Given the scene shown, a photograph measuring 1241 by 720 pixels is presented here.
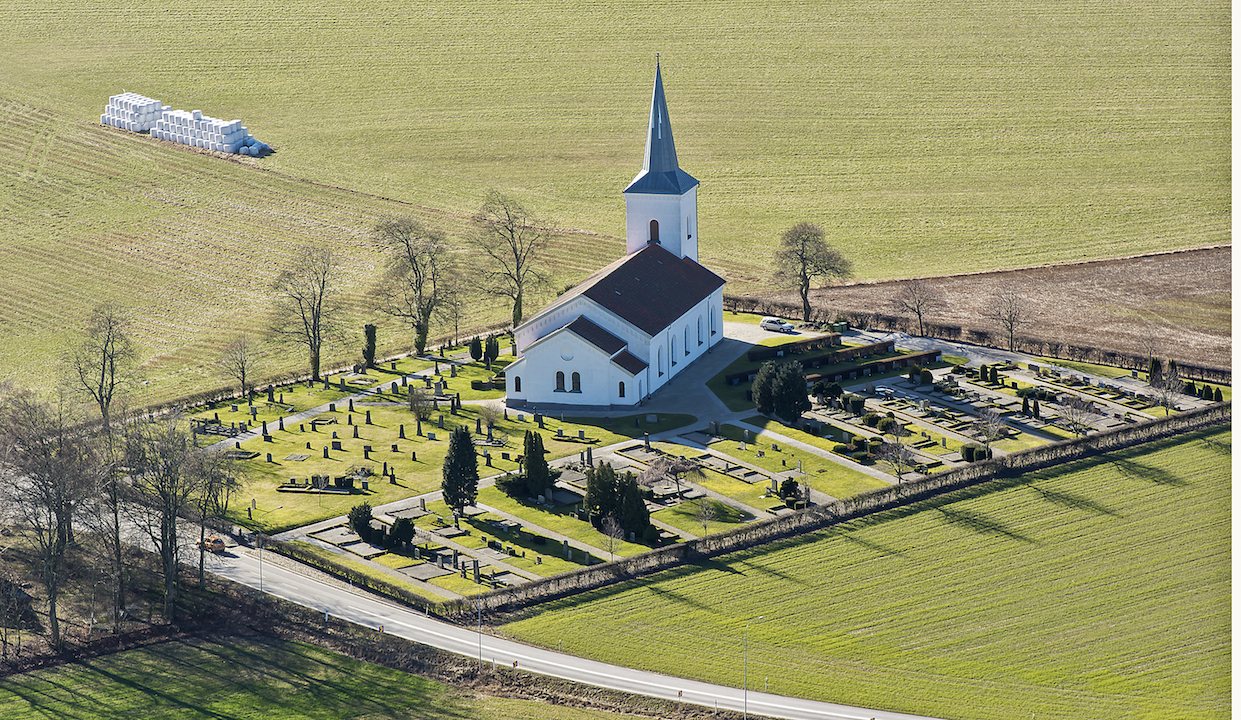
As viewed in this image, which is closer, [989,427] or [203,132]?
[989,427]

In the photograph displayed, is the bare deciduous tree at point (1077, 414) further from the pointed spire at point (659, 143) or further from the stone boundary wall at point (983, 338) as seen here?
the pointed spire at point (659, 143)

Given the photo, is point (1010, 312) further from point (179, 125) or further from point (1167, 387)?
point (179, 125)

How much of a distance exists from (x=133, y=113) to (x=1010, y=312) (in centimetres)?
10144

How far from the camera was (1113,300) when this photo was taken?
128 meters

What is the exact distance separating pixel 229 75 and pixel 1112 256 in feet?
334

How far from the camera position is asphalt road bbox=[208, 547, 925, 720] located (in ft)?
224

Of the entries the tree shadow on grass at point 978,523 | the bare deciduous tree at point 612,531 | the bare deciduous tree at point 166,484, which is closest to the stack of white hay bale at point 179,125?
the bare deciduous tree at point 166,484

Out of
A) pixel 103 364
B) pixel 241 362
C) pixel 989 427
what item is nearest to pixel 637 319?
pixel 989 427

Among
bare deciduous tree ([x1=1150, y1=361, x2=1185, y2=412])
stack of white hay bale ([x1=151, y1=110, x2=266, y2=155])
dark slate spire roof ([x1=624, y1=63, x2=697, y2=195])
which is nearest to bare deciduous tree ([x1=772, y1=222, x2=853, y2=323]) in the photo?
dark slate spire roof ([x1=624, y1=63, x2=697, y2=195])

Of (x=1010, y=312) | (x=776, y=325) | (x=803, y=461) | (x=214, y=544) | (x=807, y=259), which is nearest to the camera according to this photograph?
(x=214, y=544)

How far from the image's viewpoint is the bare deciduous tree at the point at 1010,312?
116 meters

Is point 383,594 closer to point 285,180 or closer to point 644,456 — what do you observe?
point 644,456

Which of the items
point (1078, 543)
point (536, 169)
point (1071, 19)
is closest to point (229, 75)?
point (536, 169)

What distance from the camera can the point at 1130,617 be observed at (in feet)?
249
